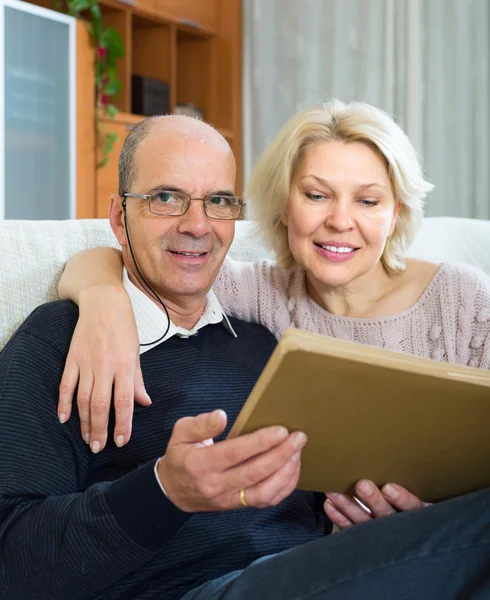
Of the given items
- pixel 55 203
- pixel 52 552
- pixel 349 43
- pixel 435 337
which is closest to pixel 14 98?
pixel 55 203

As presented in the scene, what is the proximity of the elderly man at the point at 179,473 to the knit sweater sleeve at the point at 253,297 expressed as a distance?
7 centimetres

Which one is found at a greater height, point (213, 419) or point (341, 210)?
point (341, 210)

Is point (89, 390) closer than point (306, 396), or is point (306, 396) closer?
point (306, 396)

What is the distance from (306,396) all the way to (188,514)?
0.22 m

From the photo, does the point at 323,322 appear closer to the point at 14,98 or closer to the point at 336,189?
the point at 336,189

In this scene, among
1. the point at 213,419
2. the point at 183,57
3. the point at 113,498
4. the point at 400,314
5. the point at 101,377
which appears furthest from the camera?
the point at 183,57

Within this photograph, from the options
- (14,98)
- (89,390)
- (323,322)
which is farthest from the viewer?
(14,98)

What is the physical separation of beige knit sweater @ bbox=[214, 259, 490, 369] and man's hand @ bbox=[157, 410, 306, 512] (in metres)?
0.68

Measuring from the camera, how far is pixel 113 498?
0.91 metres

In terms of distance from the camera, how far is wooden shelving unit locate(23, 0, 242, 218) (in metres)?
3.97

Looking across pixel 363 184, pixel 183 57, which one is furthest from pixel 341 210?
pixel 183 57

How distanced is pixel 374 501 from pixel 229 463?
27cm

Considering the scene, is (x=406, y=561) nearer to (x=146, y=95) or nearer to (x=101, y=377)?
(x=101, y=377)

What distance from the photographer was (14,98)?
3.66 m
